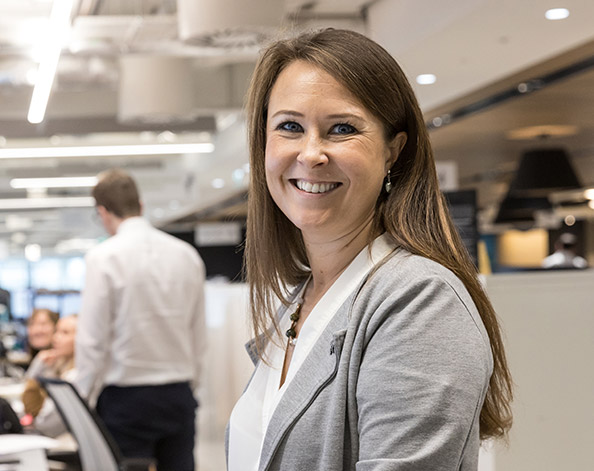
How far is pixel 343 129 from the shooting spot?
138cm

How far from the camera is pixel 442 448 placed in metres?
1.16

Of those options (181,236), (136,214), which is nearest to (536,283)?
(136,214)

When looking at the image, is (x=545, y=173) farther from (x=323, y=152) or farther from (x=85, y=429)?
(x=323, y=152)

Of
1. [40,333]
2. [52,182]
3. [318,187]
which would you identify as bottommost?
[40,333]

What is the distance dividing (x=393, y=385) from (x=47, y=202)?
21322 mm

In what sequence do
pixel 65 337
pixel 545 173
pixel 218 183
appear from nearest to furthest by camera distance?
pixel 65 337
pixel 545 173
pixel 218 183

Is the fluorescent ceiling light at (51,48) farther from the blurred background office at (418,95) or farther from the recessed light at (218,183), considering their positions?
the recessed light at (218,183)

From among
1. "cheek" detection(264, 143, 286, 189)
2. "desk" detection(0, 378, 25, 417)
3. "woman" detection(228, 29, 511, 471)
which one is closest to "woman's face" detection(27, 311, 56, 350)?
"desk" detection(0, 378, 25, 417)

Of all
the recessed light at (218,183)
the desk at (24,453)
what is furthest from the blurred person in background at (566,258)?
the recessed light at (218,183)

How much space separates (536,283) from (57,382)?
193cm

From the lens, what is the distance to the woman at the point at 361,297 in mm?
1177

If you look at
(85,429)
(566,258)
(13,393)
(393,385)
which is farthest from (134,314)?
(566,258)

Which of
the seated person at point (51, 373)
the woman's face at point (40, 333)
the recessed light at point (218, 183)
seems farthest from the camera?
the recessed light at point (218, 183)

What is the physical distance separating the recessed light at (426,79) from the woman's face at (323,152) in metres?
6.70
